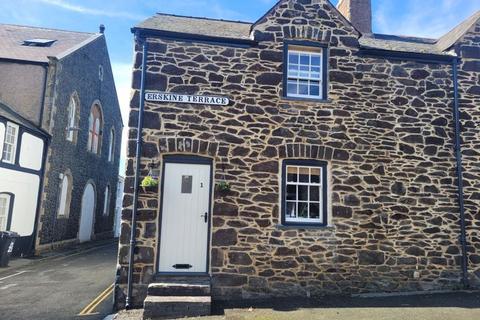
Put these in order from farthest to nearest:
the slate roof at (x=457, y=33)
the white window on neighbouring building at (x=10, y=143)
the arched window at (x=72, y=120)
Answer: the arched window at (x=72, y=120) < the white window on neighbouring building at (x=10, y=143) < the slate roof at (x=457, y=33)

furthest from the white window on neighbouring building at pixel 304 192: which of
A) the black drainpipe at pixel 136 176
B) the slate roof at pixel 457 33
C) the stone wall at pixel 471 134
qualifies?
the slate roof at pixel 457 33

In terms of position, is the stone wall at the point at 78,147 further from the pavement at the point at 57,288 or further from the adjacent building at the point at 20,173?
the pavement at the point at 57,288

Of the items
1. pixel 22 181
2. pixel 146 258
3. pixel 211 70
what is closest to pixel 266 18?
pixel 211 70

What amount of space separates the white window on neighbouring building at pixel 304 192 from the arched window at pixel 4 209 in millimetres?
10914

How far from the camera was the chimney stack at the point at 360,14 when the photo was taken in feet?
40.8

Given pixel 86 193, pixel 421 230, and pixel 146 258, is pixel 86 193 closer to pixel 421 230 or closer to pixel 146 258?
pixel 146 258

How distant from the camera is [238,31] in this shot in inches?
389

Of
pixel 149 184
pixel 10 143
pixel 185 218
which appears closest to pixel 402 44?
pixel 185 218

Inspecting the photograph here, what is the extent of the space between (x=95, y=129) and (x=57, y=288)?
14.9 m

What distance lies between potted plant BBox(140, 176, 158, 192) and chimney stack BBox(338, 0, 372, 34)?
8655mm

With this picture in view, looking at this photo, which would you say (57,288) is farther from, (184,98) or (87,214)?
(87,214)

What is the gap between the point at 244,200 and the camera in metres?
8.60

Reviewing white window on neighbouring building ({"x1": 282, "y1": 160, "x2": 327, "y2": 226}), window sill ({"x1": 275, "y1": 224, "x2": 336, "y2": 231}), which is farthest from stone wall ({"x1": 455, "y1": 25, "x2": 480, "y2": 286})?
white window on neighbouring building ({"x1": 282, "y1": 160, "x2": 327, "y2": 226})

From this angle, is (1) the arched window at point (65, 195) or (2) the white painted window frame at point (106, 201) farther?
(2) the white painted window frame at point (106, 201)
